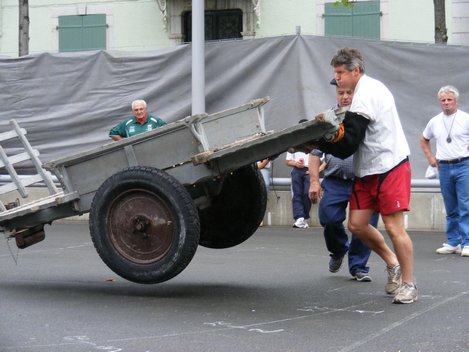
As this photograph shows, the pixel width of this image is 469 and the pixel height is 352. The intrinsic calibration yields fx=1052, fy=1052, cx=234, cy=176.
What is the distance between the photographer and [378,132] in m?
7.68

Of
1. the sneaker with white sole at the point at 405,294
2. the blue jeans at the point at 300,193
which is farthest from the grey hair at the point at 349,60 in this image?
the blue jeans at the point at 300,193

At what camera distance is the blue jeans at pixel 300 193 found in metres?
15.3

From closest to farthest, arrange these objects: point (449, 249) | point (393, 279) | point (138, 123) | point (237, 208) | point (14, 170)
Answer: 1. point (393, 279)
2. point (237, 208)
3. point (14, 170)
4. point (449, 249)
5. point (138, 123)

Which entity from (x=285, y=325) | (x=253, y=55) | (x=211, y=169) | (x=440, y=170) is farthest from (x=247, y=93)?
(x=285, y=325)

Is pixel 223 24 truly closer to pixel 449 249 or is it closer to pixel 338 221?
pixel 449 249

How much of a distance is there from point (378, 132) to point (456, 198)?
180 inches

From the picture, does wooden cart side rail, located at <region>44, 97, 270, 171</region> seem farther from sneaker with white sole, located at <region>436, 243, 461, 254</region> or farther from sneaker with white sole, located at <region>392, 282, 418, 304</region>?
sneaker with white sole, located at <region>436, 243, 461, 254</region>

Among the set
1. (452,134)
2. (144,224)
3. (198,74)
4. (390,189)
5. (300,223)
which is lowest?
(300,223)

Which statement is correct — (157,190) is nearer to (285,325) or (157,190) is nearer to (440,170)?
(285,325)

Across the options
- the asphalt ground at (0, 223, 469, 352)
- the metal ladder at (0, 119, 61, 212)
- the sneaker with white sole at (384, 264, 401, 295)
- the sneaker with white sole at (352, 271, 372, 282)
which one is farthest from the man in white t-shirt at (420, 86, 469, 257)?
the metal ladder at (0, 119, 61, 212)

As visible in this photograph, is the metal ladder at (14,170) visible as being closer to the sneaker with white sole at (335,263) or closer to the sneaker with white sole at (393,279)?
the sneaker with white sole at (335,263)

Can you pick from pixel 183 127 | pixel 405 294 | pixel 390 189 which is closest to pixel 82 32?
pixel 183 127

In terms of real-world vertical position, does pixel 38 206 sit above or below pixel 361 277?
above

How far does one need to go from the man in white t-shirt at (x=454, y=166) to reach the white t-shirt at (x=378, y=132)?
424 cm
